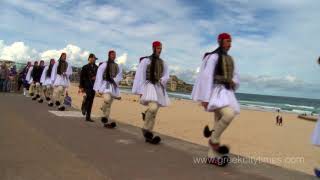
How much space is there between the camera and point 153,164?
7.41 metres

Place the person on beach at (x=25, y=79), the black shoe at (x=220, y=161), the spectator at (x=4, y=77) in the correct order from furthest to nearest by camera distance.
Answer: the spectator at (x=4, y=77), the person on beach at (x=25, y=79), the black shoe at (x=220, y=161)

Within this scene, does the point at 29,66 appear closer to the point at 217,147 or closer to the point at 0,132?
the point at 0,132

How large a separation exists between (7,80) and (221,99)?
1121 inches

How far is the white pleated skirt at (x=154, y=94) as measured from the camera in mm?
10062

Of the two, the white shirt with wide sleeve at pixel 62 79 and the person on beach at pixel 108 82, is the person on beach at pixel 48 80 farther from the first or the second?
the person on beach at pixel 108 82

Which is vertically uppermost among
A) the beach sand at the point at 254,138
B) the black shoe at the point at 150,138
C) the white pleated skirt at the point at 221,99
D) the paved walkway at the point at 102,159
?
the white pleated skirt at the point at 221,99

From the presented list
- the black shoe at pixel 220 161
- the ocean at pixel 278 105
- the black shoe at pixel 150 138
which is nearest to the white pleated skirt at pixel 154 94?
the black shoe at pixel 150 138

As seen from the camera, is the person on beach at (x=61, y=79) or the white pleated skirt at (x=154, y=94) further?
the person on beach at (x=61, y=79)

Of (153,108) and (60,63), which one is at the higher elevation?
(60,63)

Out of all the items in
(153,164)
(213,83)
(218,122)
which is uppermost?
(213,83)

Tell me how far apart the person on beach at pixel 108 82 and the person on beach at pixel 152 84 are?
2895 mm

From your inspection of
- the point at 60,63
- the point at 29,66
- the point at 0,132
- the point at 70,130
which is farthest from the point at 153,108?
the point at 29,66

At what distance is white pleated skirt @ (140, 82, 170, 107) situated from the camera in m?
10.1

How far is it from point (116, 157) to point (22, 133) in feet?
10.6
